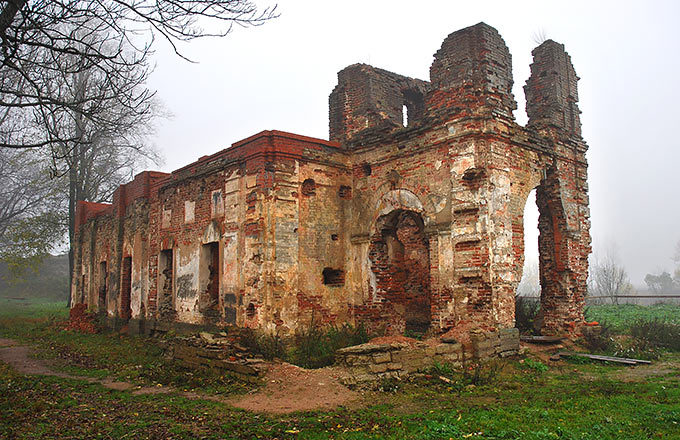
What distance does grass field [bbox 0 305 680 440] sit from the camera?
5.53 metres

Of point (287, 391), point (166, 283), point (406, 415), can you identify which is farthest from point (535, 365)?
point (166, 283)

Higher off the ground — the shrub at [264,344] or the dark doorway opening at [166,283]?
the dark doorway opening at [166,283]

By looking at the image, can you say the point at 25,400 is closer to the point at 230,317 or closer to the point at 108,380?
the point at 108,380

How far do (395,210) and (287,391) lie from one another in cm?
515

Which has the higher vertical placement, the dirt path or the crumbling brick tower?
the crumbling brick tower

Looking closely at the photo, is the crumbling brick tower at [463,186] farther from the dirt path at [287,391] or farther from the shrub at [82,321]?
the shrub at [82,321]

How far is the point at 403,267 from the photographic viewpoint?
13094 mm

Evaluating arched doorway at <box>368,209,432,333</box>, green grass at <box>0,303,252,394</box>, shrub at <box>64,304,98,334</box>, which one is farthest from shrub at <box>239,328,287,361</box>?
shrub at <box>64,304,98,334</box>

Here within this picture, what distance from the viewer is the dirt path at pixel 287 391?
6.90 metres

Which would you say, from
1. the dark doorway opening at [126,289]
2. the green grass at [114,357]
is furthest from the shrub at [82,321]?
the dark doorway opening at [126,289]

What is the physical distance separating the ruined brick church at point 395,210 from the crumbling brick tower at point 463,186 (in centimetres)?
3

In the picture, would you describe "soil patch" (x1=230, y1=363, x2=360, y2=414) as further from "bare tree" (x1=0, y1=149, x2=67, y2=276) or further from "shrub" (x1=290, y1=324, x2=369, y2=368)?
"bare tree" (x1=0, y1=149, x2=67, y2=276)

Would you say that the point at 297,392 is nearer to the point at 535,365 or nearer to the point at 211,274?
the point at 535,365

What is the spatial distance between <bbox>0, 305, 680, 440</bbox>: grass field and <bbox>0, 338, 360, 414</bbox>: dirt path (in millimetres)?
278
